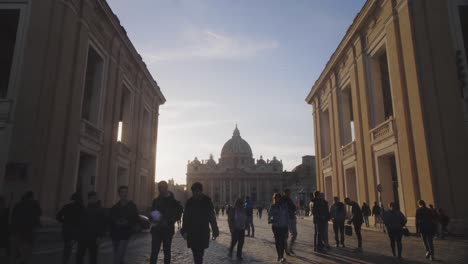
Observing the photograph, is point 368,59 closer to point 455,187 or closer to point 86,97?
point 455,187

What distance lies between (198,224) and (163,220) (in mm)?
911

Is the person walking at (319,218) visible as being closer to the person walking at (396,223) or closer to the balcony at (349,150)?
the person walking at (396,223)

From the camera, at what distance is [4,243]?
24.5 feet

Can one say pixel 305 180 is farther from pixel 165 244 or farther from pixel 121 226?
pixel 121 226

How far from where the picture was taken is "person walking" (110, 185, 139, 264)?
21.9 ft

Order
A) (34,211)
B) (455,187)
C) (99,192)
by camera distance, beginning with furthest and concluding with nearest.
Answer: (99,192)
(455,187)
(34,211)

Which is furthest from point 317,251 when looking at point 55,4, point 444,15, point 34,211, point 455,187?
point 55,4

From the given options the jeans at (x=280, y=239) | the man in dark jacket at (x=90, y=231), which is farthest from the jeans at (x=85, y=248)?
the jeans at (x=280, y=239)

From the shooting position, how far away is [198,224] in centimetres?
597

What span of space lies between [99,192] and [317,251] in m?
11.4

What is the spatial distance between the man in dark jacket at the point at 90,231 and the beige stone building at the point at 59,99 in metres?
6.77

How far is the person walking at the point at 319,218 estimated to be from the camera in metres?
11.0

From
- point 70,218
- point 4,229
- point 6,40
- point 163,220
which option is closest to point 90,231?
point 70,218

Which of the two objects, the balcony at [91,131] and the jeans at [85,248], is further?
→ the balcony at [91,131]
